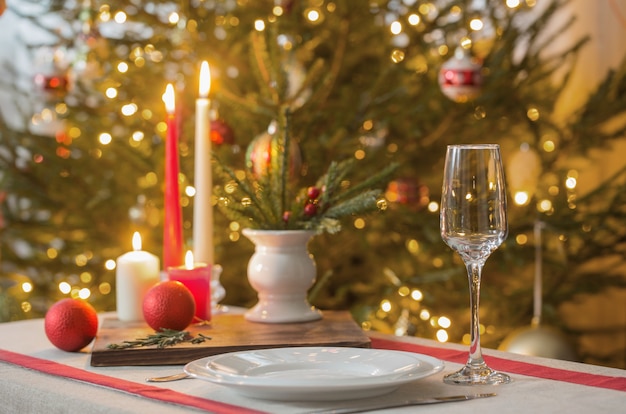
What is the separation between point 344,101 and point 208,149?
111cm

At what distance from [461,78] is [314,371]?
136 centimetres

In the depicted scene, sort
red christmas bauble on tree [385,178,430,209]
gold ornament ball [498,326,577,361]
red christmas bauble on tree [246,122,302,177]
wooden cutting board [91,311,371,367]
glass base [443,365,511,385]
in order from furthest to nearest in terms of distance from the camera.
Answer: red christmas bauble on tree [385,178,430,209], gold ornament ball [498,326,577,361], red christmas bauble on tree [246,122,302,177], wooden cutting board [91,311,371,367], glass base [443,365,511,385]

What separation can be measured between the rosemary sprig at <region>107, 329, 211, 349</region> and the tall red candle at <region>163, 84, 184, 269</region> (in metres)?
0.19

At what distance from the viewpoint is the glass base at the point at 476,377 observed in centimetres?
89

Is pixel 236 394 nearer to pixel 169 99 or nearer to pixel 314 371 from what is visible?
pixel 314 371

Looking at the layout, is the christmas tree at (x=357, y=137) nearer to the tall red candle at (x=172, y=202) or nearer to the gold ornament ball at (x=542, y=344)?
the gold ornament ball at (x=542, y=344)

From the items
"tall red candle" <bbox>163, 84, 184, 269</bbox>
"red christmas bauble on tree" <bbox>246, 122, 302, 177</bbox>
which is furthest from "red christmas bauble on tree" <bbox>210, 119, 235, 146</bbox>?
"tall red candle" <bbox>163, 84, 184, 269</bbox>

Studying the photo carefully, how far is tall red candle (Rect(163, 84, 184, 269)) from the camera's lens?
1258 millimetres

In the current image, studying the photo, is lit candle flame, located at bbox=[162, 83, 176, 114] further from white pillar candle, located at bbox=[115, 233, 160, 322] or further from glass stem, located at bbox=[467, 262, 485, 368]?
glass stem, located at bbox=[467, 262, 485, 368]

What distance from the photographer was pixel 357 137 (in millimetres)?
2213

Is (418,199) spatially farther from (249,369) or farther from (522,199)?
(249,369)

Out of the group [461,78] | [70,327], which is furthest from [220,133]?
[70,327]

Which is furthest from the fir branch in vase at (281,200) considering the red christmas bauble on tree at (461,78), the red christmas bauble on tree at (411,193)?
the red christmas bauble on tree at (411,193)

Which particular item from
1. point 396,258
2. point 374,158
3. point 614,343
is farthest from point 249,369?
point 614,343
